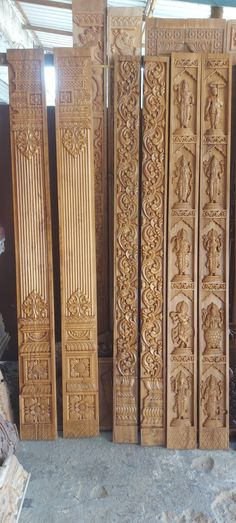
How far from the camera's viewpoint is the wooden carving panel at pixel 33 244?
254 cm

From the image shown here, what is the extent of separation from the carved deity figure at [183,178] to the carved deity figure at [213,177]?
0.33 feet

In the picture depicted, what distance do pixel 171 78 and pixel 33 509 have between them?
2.26 metres

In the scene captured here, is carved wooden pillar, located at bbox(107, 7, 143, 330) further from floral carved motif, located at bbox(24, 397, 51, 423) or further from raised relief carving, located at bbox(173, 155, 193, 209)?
floral carved motif, located at bbox(24, 397, 51, 423)

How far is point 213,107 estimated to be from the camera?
254 cm

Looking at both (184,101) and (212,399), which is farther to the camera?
(212,399)

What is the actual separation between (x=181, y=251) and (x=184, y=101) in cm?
81

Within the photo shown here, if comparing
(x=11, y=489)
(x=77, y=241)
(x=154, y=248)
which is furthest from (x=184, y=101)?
(x=11, y=489)

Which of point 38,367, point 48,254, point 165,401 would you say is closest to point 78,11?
point 48,254

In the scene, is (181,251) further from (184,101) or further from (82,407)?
(82,407)

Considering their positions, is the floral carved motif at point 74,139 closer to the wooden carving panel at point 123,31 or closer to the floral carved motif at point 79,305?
the wooden carving panel at point 123,31

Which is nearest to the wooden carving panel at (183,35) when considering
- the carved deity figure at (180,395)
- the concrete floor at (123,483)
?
the carved deity figure at (180,395)

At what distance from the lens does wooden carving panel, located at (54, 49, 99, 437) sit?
8.36 feet

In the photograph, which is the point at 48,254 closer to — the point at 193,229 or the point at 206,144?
the point at 193,229

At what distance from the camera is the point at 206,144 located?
2.56 m
